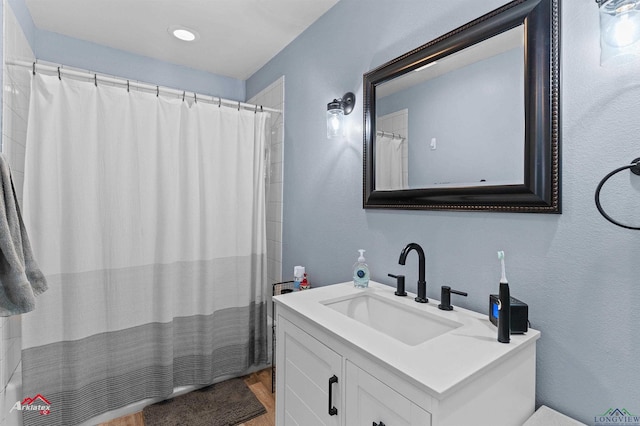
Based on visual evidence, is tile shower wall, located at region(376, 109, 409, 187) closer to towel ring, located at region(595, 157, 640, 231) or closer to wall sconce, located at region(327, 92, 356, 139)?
wall sconce, located at region(327, 92, 356, 139)

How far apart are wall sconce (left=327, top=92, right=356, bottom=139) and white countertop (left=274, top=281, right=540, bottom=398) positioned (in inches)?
38.6

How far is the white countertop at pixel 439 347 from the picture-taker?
73cm

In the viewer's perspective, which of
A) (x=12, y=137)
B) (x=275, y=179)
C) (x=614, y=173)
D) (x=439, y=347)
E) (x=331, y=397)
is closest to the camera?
(x=614, y=173)

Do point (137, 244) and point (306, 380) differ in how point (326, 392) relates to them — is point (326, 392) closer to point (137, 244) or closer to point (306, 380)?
point (306, 380)

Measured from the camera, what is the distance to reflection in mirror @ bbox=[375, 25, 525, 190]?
1032mm

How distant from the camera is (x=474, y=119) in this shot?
1146 millimetres

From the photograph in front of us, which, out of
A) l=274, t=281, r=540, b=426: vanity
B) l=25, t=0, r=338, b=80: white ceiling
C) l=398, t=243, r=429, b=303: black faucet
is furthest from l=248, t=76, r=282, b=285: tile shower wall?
l=398, t=243, r=429, b=303: black faucet

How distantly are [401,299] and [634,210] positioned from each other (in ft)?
2.54

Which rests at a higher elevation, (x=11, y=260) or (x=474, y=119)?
(x=474, y=119)

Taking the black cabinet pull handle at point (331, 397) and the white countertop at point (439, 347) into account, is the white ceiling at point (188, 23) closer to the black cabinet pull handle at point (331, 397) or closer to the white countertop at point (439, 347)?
the white countertop at point (439, 347)

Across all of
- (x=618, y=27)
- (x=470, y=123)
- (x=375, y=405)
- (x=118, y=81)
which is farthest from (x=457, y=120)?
(x=118, y=81)

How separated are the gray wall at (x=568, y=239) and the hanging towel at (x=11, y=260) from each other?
135 centimetres

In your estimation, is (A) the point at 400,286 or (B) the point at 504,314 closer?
(B) the point at 504,314

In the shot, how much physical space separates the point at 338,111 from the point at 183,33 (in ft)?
4.52
